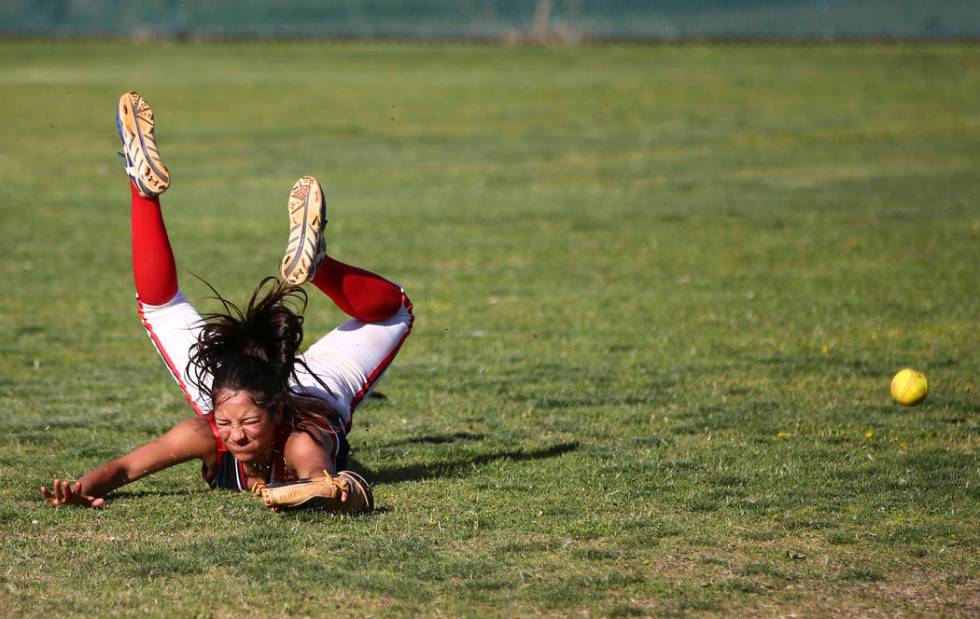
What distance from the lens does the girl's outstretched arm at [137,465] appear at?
557cm

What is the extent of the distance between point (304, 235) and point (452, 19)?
34.8 m

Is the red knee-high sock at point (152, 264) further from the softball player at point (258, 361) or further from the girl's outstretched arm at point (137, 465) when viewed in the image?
the girl's outstretched arm at point (137, 465)

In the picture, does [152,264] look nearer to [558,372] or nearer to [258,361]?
[258,361]

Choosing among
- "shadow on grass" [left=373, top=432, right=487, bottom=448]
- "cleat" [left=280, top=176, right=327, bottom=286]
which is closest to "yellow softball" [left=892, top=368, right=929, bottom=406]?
"shadow on grass" [left=373, top=432, right=487, bottom=448]

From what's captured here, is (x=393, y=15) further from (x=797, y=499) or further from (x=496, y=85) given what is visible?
(x=797, y=499)

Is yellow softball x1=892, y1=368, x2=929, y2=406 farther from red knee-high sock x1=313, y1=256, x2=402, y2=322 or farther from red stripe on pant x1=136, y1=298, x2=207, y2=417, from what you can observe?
red stripe on pant x1=136, y1=298, x2=207, y2=417

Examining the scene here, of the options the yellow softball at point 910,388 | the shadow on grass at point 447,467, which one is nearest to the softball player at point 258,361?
the shadow on grass at point 447,467

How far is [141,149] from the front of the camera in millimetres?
6375

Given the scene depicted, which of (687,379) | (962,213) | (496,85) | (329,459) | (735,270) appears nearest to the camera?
(329,459)

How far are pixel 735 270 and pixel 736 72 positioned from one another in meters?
19.8

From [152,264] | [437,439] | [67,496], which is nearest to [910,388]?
[437,439]

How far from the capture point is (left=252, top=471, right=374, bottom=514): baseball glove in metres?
5.17

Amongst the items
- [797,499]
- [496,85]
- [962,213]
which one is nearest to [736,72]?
[496,85]

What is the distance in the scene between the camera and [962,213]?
14.1 meters
